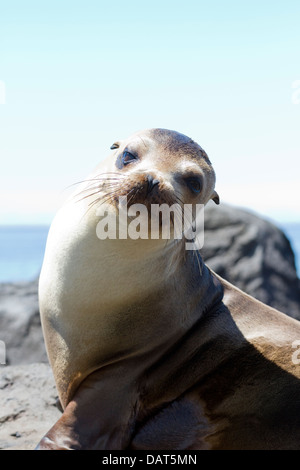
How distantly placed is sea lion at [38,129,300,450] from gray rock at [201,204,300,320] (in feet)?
19.6

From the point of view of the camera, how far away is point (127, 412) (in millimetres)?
3789

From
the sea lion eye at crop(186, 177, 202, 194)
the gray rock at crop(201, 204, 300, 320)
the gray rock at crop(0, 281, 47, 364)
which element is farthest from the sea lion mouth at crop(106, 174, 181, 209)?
the gray rock at crop(201, 204, 300, 320)

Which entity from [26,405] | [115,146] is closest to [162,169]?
[115,146]

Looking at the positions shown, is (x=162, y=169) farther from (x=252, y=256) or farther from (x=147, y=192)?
(x=252, y=256)

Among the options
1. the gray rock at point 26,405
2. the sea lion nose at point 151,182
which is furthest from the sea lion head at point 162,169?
the gray rock at point 26,405

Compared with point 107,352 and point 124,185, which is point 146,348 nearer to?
point 107,352

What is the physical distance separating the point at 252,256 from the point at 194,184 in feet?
21.5

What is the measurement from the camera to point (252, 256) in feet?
34.4

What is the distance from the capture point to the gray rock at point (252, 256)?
10.2 m

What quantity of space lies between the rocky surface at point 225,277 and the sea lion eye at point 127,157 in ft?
7.96

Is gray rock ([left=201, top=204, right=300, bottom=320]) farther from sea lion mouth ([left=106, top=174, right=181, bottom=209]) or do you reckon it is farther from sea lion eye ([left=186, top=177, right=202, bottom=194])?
sea lion mouth ([left=106, top=174, right=181, bottom=209])

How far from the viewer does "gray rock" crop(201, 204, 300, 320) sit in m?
10.2

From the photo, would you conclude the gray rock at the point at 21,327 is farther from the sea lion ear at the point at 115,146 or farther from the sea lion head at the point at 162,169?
the sea lion head at the point at 162,169

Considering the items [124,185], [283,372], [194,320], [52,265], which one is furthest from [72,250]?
[283,372]
